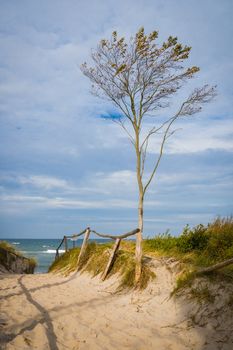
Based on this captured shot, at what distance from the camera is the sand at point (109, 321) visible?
607 cm

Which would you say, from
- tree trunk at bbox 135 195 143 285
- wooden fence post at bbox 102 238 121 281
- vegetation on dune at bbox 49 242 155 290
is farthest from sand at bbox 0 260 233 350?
wooden fence post at bbox 102 238 121 281

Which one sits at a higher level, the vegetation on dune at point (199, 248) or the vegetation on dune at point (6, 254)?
the vegetation on dune at point (199, 248)

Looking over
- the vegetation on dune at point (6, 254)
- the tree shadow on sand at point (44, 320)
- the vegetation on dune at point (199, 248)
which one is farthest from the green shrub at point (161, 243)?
the vegetation on dune at point (6, 254)

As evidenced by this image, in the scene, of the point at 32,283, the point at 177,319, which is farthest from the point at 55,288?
the point at 177,319

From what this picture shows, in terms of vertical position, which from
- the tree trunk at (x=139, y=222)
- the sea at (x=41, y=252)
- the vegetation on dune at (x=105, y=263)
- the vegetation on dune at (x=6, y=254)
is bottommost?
the sea at (x=41, y=252)

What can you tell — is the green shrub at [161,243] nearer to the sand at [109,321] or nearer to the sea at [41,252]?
the sand at [109,321]

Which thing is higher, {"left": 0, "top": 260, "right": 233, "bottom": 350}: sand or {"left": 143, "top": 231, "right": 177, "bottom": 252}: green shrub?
{"left": 143, "top": 231, "right": 177, "bottom": 252}: green shrub

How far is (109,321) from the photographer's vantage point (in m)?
7.50

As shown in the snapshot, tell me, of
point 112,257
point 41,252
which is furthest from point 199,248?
point 41,252

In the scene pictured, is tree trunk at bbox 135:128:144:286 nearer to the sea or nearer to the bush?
the bush

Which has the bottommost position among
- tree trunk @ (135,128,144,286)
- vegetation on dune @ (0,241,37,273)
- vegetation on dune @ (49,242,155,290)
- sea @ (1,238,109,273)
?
sea @ (1,238,109,273)

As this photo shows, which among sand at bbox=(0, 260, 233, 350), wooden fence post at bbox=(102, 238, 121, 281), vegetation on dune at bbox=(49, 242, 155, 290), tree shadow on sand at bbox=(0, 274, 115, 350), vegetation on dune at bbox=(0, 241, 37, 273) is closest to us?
tree shadow on sand at bbox=(0, 274, 115, 350)

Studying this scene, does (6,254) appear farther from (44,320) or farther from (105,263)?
(44,320)

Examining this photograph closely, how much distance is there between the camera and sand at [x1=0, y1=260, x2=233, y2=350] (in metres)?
6.07
